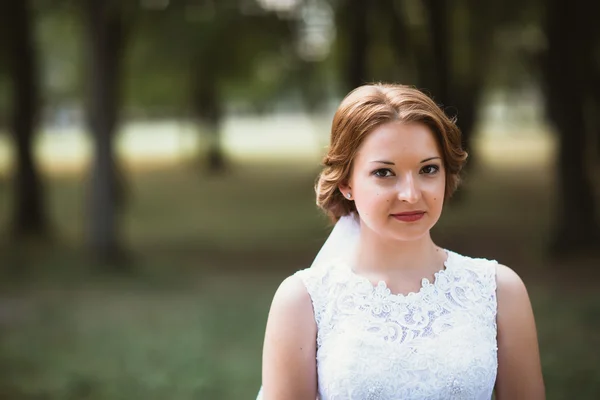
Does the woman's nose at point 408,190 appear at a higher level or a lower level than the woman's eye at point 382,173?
lower

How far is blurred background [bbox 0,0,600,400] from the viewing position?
27.7 ft

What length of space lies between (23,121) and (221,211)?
22.1 ft

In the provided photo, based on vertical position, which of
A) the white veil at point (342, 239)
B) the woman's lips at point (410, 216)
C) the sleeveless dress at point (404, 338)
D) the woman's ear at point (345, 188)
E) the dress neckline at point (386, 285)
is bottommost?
the sleeveless dress at point (404, 338)

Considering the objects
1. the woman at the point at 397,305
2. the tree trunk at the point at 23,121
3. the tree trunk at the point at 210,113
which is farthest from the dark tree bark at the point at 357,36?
the woman at the point at 397,305

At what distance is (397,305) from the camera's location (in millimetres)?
2307

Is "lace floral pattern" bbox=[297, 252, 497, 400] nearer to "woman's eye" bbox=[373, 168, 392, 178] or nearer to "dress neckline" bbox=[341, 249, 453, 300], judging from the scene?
"dress neckline" bbox=[341, 249, 453, 300]

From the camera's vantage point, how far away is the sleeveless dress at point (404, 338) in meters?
2.23

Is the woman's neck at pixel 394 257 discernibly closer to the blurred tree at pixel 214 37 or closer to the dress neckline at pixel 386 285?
the dress neckline at pixel 386 285

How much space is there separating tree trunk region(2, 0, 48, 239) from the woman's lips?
15146mm

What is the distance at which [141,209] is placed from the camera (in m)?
22.9

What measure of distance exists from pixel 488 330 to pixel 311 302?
1.58ft

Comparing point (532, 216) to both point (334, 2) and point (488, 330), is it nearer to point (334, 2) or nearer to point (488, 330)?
point (334, 2)

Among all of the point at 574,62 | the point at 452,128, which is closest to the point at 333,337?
the point at 452,128

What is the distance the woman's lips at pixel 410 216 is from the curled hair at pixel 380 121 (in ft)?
0.62
